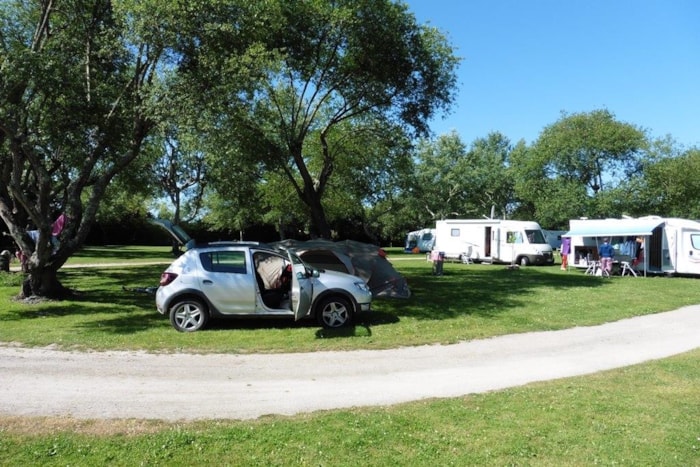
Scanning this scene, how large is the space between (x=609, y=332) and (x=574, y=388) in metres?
4.54

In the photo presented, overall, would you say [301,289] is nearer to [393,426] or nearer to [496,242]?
[393,426]

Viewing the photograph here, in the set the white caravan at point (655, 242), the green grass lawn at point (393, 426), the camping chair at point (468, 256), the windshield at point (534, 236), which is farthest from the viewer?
the camping chair at point (468, 256)

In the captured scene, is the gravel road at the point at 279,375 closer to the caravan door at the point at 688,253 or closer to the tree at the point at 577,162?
the caravan door at the point at 688,253

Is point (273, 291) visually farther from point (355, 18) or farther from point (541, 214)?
point (541, 214)

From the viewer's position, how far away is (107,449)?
432 centimetres

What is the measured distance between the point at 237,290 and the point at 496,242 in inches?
902

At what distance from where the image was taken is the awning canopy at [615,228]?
22.6m

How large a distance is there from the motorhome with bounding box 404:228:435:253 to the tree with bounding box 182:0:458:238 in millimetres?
26291

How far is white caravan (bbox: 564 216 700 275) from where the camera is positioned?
72.2 feet

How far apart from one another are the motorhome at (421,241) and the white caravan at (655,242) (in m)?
20.0

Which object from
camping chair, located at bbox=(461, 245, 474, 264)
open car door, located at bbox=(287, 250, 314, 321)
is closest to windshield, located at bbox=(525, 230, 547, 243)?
camping chair, located at bbox=(461, 245, 474, 264)

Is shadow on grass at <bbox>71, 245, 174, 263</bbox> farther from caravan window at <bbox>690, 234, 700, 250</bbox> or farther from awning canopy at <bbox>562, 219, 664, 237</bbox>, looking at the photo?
caravan window at <bbox>690, 234, 700, 250</bbox>

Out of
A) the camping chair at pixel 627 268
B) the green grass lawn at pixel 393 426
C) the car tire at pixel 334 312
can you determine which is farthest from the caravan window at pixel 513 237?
the car tire at pixel 334 312

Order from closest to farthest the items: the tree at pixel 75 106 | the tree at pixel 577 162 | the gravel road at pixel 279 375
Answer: the gravel road at pixel 279 375, the tree at pixel 75 106, the tree at pixel 577 162
